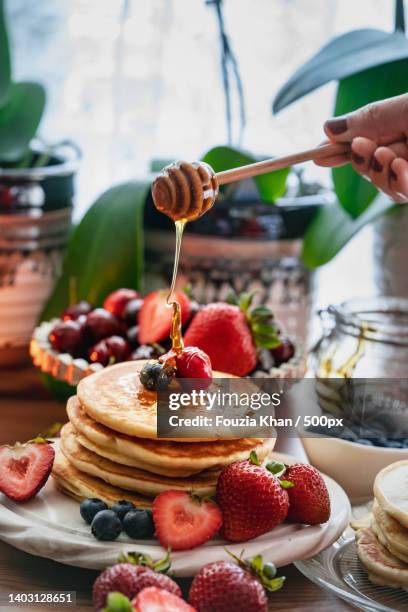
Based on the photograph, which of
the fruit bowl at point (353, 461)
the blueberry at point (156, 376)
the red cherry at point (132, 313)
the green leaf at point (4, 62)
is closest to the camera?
the blueberry at point (156, 376)

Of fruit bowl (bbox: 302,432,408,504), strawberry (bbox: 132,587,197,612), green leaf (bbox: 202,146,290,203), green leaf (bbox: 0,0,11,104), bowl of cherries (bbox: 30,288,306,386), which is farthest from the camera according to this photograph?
green leaf (bbox: 0,0,11,104)

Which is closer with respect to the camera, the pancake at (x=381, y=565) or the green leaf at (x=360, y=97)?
the pancake at (x=381, y=565)

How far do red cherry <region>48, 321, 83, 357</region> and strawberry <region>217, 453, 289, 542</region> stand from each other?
43cm

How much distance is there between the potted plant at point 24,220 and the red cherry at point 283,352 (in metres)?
0.44

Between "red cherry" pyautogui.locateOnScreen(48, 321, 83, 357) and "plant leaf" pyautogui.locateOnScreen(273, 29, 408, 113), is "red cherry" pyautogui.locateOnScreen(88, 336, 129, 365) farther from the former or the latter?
"plant leaf" pyautogui.locateOnScreen(273, 29, 408, 113)

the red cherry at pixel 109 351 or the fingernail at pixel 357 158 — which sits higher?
the fingernail at pixel 357 158

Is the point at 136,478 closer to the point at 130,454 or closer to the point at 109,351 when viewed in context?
the point at 130,454

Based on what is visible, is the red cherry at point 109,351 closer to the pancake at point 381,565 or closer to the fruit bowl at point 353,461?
the fruit bowl at point 353,461

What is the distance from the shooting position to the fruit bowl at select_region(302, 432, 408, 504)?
1.01m

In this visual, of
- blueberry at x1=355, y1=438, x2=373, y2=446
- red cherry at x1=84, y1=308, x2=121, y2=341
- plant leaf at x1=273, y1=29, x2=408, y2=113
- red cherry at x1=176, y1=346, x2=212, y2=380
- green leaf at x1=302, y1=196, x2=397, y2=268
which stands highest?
plant leaf at x1=273, y1=29, x2=408, y2=113

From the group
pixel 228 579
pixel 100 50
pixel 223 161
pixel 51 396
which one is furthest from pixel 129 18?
pixel 228 579

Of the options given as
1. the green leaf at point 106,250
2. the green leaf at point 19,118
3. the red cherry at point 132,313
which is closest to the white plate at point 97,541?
the red cherry at point 132,313

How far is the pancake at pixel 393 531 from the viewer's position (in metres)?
0.82

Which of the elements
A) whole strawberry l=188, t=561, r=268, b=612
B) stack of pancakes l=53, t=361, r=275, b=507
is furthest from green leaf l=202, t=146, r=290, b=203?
whole strawberry l=188, t=561, r=268, b=612
